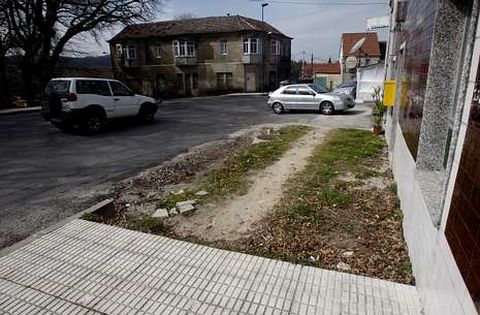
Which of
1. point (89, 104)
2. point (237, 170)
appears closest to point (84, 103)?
point (89, 104)

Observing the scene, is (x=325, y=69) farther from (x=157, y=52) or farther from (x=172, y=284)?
(x=172, y=284)

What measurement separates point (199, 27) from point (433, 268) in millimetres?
35119

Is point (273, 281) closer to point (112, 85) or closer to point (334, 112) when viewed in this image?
point (112, 85)

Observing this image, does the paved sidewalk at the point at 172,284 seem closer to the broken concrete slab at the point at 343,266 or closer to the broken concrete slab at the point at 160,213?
the broken concrete slab at the point at 343,266

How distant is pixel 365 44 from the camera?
34375 millimetres

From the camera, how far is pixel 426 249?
8.23 feet

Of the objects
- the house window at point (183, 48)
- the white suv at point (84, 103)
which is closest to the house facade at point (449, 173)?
the white suv at point (84, 103)

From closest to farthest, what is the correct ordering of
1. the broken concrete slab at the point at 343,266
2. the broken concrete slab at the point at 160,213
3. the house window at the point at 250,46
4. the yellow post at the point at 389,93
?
1. the broken concrete slab at the point at 343,266
2. the broken concrete slab at the point at 160,213
3. the yellow post at the point at 389,93
4. the house window at the point at 250,46

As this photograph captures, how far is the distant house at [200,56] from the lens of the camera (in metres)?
32.4

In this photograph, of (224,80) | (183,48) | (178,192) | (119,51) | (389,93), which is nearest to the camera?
(178,192)

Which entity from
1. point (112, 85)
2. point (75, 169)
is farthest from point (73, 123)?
point (75, 169)

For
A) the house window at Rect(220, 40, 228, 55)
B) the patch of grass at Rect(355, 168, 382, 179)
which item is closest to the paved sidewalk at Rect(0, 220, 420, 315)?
the patch of grass at Rect(355, 168, 382, 179)

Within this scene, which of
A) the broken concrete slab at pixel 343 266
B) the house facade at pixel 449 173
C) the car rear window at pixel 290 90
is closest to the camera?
the house facade at pixel 449 173

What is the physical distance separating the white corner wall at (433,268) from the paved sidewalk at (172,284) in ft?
0.96
